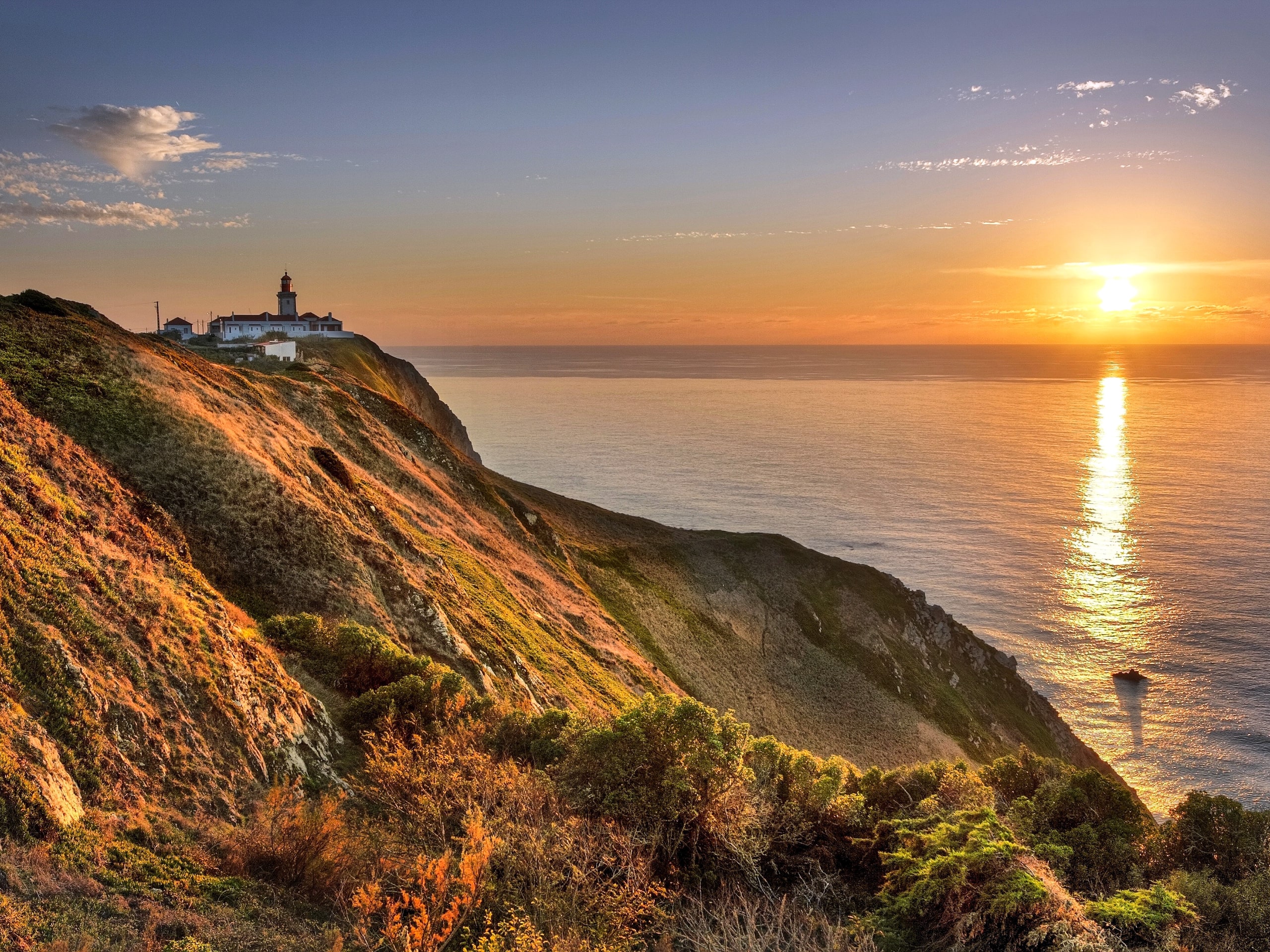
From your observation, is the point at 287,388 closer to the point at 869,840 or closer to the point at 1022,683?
the point at 869,840

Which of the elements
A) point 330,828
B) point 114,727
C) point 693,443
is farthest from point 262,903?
point 693,443

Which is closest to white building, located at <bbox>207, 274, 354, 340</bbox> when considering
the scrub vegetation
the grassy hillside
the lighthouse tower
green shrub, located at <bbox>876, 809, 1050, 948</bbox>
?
the lighthouse tower

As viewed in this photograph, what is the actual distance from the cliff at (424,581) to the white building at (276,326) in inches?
1253

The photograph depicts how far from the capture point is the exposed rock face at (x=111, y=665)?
38.0 feet

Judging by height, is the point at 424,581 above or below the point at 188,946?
below

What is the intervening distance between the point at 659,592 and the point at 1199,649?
58.8m

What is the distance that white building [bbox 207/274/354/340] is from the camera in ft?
381

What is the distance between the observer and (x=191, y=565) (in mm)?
20031

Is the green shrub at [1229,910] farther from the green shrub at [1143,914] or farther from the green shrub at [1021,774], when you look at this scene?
the green shrub at [1021,774]

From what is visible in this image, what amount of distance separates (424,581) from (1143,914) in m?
24.7

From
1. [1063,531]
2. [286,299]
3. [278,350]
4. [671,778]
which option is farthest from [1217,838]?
[286,299]

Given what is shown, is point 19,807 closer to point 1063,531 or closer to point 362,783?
point 362,783

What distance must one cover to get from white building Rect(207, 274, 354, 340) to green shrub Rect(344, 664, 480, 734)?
10858cm

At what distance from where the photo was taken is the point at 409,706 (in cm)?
1830
